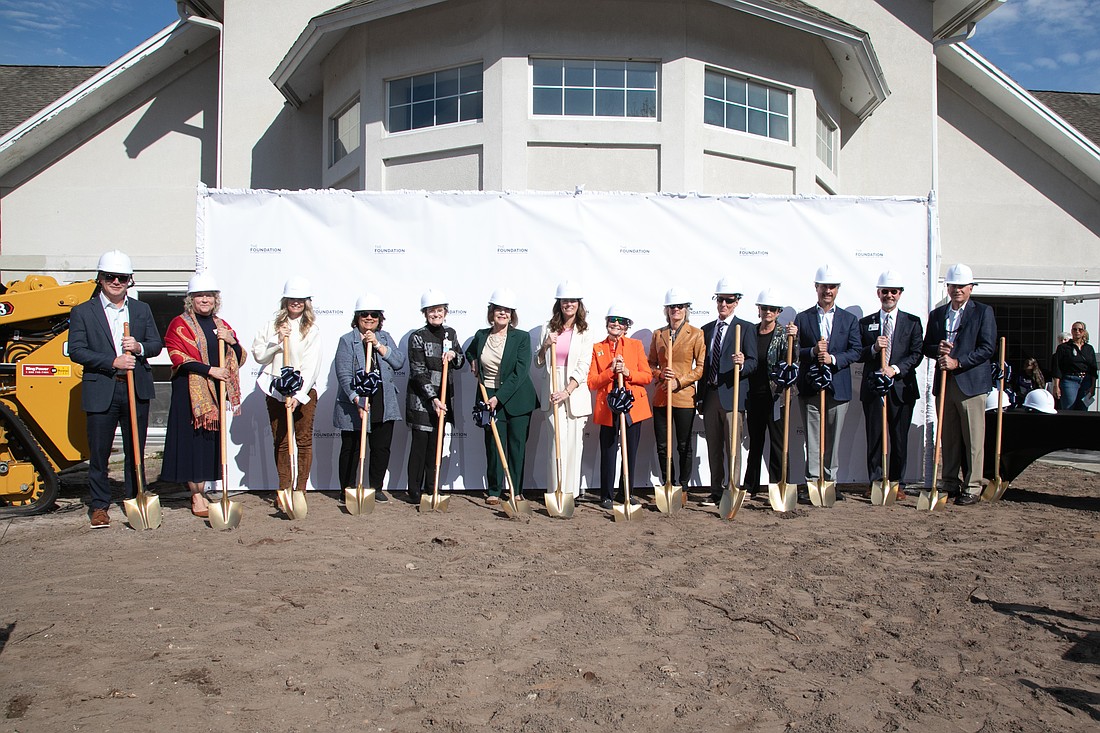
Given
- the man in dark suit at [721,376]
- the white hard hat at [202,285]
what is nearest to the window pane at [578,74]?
the man in dark suit at [721,376]

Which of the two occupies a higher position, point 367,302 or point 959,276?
point 959,276

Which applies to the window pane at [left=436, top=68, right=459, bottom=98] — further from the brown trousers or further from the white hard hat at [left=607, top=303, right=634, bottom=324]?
the brown trousers

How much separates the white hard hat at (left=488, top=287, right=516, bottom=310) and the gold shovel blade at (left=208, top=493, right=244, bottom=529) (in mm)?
2608

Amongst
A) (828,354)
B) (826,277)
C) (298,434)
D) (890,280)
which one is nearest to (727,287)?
(826,277)

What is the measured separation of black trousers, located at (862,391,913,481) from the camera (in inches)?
303

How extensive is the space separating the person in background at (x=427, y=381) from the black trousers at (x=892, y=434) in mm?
3742

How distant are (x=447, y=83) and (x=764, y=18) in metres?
4.18

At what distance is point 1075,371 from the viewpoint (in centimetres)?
1261

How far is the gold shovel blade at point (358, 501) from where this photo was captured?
6.97 m

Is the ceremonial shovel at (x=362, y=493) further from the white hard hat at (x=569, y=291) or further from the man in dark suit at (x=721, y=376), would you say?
the man in dark suit at (x=721, y=376)

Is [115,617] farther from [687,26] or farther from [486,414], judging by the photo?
[687,26]

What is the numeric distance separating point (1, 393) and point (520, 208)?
15.0 ft

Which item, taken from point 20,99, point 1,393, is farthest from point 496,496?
point 20,99

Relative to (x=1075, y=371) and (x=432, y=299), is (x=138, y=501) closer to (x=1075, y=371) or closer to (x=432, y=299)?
(x=432, y=299)
